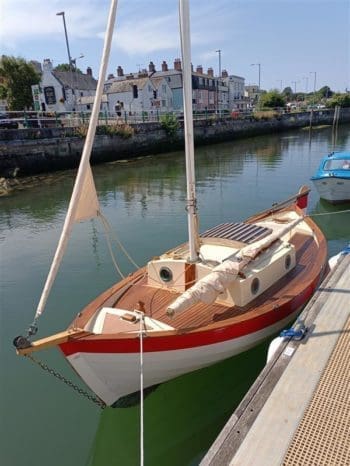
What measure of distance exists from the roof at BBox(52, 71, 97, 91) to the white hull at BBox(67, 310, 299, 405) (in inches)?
2137

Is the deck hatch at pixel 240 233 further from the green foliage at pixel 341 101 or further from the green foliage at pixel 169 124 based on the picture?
the green foliage at pixel 341 101

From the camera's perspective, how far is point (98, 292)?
9.66 m

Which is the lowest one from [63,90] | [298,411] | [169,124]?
[298,411]

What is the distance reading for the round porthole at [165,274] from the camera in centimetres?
661

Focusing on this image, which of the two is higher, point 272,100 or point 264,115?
point 272,100

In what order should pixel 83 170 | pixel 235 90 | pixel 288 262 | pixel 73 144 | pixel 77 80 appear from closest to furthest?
pixel 83 170 → pixel 288 262 → pixel 73 144 → pixel 77 80 → pixel 235 90

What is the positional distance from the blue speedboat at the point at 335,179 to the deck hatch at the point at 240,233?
32.2 ft

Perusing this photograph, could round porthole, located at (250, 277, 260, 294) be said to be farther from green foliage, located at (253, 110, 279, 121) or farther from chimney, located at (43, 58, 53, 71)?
chimney, located at (43, 58, 53, 71)

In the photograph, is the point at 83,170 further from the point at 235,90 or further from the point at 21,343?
the point at 235,90

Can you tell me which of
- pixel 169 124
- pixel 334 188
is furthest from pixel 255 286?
pixel 169 124

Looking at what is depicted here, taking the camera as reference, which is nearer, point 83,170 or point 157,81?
point 83,170

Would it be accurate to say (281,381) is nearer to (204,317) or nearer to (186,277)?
(204,317)

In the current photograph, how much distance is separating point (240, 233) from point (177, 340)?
2.99 m

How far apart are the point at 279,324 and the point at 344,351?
56.3 inches
